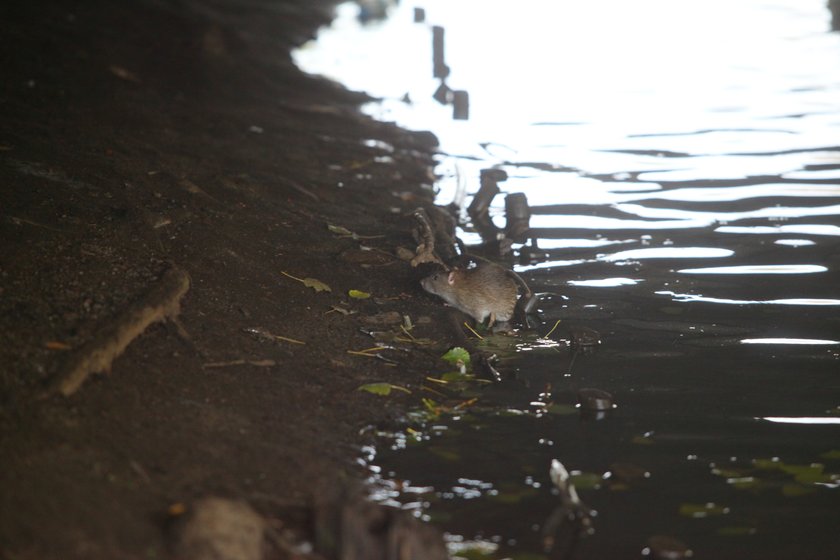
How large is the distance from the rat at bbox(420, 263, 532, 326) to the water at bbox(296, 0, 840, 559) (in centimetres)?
34

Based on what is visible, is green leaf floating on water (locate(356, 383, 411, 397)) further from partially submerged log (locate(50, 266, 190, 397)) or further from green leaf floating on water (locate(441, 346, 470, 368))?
partially submerged log (locate(50, 266, 190, 397))

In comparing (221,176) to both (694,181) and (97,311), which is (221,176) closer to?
(97,311)

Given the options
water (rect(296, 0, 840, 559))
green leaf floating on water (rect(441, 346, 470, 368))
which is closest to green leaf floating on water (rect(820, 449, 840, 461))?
water (rect(296, 0, 840, 559))

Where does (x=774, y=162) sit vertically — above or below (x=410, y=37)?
below

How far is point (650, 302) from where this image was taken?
7301 millimetres

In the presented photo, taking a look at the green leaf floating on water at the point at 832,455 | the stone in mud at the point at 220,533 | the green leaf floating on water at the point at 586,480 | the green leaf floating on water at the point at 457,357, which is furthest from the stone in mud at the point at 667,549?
the green leaf floating on water at the point at 457,357

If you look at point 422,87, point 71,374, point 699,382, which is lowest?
point 699,382

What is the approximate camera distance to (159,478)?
4102 millimetres

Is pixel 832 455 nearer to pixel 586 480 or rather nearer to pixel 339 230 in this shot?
pixel 586 480

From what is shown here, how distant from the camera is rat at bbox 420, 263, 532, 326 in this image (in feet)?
22.9

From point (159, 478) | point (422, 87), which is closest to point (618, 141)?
point (422, 87)

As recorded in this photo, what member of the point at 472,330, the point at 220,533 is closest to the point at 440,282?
the point at 472,330

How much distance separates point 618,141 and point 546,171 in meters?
1.74

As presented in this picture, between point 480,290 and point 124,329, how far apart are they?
2.79m
